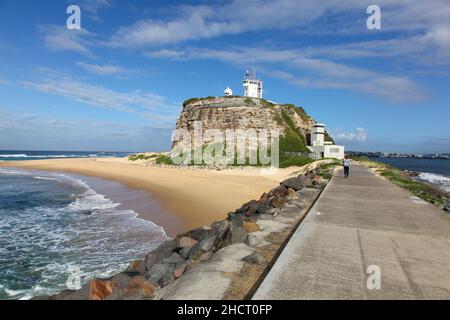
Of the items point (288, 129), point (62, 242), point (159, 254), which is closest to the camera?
point (159, 254)

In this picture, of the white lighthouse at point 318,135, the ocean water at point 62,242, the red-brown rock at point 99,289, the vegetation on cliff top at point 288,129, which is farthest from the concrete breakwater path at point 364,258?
the white lighthouse at point 318,135

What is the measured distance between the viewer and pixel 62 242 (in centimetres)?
1177

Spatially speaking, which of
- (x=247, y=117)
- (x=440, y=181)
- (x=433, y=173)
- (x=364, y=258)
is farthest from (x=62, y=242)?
(x=433, y=173)

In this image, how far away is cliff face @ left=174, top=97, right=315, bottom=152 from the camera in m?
51.8

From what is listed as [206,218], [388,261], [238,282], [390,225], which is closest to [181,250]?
[238,282]

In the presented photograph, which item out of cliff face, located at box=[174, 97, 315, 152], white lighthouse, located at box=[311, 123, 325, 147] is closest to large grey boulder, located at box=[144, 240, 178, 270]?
cliff face, located at box=[174, 97, 315, 152]

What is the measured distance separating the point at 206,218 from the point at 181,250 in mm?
7621

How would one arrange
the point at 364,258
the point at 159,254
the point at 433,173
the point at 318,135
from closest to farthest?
the point at 364,258 < the point at 159,254 < the point at 318,135 < the point at 433,173

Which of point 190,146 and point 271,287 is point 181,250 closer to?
point 271,287

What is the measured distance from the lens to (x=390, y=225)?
26.8 ft

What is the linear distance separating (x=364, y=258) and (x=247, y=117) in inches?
1856

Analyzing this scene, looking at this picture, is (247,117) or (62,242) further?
(247,117)

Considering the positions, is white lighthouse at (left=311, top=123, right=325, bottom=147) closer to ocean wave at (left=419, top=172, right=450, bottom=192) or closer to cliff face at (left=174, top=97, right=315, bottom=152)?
cliff face at (left=174, top=97, right=315, bottom=152)

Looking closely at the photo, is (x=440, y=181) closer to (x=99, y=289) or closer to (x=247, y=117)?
(x=247, y=117)
